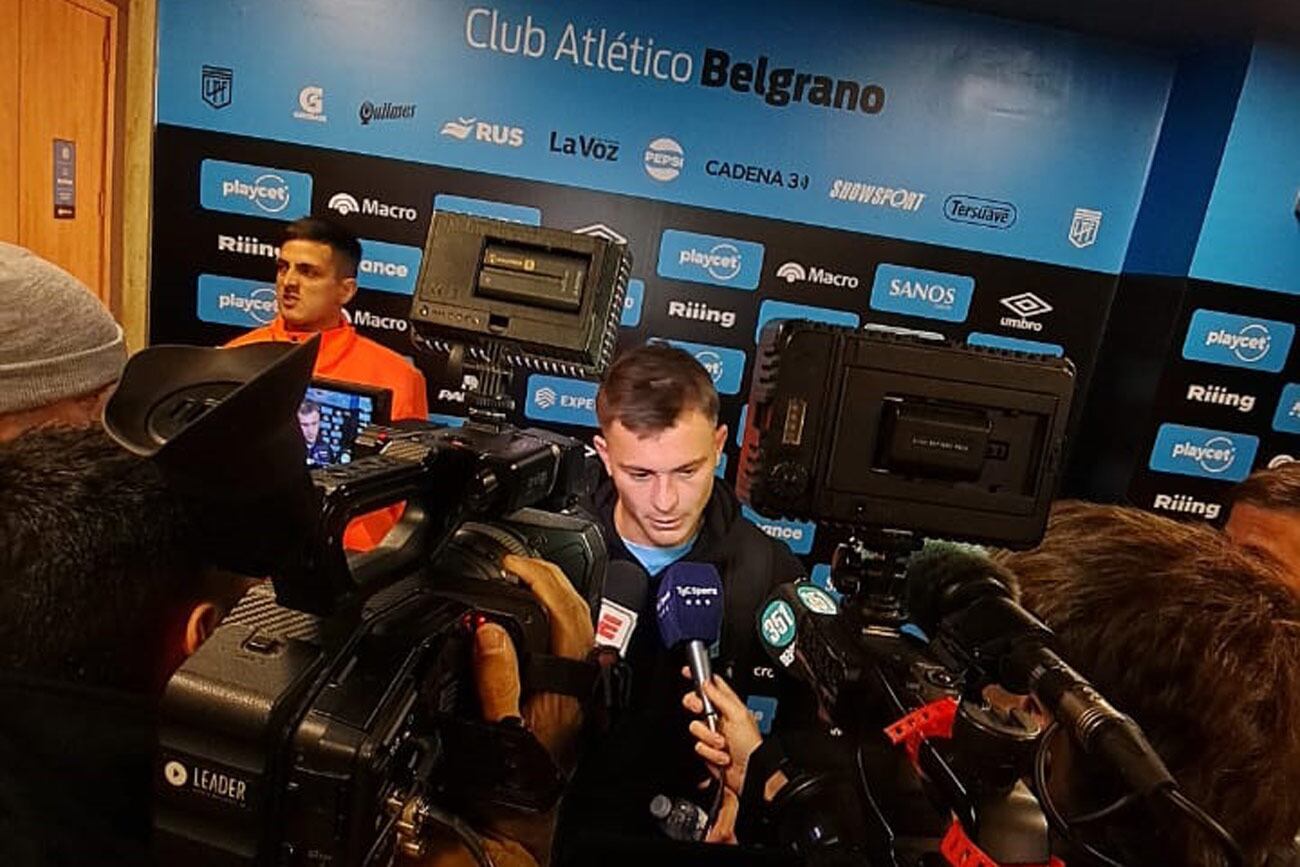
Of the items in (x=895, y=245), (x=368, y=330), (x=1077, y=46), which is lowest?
(x=368, y=330)

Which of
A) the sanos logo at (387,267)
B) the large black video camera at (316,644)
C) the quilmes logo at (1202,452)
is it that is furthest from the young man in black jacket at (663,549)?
the quilmes logo at (1202,452)

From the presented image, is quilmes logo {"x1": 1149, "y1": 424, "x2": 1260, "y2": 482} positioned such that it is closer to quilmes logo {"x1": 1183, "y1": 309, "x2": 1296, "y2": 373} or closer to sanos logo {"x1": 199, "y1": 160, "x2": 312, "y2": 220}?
quilmes logo {"x1": 1183, "y1": 309, "x2": 1296, "y2": 373}

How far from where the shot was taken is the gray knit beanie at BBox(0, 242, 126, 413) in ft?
2.88

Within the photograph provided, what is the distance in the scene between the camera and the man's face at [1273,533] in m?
1.52

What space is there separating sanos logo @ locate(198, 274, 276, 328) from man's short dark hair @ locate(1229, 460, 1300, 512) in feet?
8.21

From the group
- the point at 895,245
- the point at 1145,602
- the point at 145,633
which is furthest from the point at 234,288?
the point at 1145,602

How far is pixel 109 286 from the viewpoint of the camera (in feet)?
8.49

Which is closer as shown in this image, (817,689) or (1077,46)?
(817,689)

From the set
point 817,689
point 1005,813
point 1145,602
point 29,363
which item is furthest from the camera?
point 29,363

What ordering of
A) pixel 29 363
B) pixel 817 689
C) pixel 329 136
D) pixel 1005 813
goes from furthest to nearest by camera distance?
pixel 329 136 < pixel 29 363 < pixel 817 689 < pixel 1005 813

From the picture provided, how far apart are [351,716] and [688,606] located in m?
0.86

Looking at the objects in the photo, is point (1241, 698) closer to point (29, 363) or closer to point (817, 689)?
point (817, 689)

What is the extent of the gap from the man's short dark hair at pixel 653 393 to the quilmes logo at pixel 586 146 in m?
1.14

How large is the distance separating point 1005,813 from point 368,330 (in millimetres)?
2432
